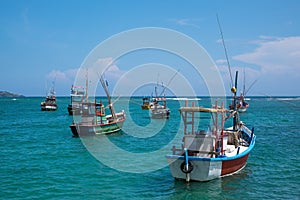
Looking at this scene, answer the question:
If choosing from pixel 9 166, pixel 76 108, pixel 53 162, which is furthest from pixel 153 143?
pixel 76 108

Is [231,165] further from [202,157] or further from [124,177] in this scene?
[124,177]

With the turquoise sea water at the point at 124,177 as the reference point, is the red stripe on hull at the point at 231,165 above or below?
above

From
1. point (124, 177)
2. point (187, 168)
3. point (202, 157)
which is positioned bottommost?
point (124, 177)

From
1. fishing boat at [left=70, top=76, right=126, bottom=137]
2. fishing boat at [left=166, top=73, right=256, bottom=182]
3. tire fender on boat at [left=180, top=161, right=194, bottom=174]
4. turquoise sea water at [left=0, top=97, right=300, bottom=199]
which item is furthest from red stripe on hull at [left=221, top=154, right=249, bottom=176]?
fishing boat at [left=70, top=76, right=126, bottom=137]

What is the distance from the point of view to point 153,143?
31.3 m

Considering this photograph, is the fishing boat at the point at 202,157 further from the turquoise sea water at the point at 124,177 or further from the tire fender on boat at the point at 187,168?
the turquoise sea water at the point at 124,177

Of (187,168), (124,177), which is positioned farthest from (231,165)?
(124,177)

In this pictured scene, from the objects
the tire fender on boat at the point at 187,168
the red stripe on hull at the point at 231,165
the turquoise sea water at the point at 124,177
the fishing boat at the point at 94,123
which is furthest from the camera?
the fishing boat at the point at 94,123

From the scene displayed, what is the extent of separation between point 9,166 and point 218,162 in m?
14.1

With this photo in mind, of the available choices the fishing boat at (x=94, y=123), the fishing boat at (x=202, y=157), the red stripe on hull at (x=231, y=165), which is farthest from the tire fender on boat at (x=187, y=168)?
the fishing boat at (x=94, y=123)

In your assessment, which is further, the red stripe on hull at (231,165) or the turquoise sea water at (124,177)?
the red stripe on hull at (231,165)

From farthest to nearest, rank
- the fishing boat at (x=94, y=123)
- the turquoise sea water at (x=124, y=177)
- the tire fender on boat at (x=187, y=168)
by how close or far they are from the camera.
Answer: the fishing boat at (x=94, y=123), the tire fender on boat at (x=187, y=168), the turquoise sea water at (x=124, y=177)

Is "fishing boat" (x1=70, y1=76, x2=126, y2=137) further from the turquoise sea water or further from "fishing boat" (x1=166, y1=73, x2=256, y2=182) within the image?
"fishing boat" (x1=166, y1=73, x2=256, y2=182)

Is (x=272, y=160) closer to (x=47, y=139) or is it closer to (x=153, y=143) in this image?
(x=153, y=143)
